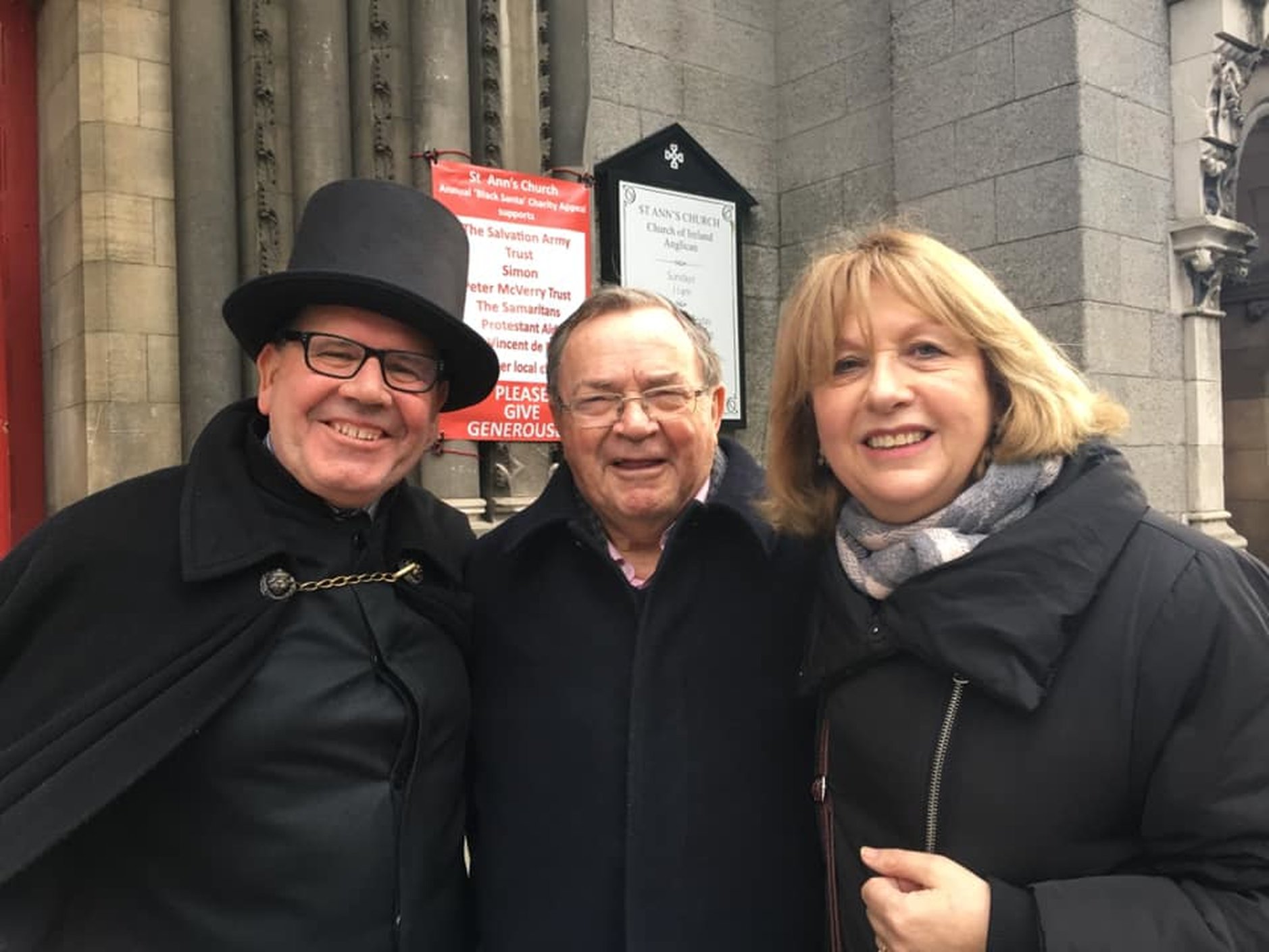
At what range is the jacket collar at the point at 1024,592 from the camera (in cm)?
125

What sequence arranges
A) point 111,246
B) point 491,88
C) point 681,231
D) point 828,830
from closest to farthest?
point 828,830 → point 111,246 → point 491,88 → point 681,231

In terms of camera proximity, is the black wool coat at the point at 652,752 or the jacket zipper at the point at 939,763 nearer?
the jacket zipper at the point at 939,763

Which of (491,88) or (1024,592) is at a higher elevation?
(491,88)

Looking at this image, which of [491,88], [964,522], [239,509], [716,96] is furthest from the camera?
[716,96]

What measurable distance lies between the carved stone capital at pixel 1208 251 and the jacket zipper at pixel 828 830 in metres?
4.84

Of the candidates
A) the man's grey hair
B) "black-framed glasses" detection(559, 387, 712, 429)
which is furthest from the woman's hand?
the man's grey hair

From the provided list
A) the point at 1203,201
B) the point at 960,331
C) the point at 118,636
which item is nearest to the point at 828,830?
the point at 960,331

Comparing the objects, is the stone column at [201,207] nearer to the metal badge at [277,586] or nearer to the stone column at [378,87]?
the stone column at [378,87]

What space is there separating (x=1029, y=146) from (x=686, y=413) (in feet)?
12.9

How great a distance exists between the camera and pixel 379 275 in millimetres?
1739

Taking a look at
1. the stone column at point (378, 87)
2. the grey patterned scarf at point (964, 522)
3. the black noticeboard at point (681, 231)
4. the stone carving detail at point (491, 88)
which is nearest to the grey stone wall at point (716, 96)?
the black noticeboard at point (681, 231)

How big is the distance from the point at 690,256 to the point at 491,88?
1.57 m

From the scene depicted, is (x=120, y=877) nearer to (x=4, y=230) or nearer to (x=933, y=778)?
(x=933, y=778)

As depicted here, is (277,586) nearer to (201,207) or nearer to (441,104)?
(201,207)
